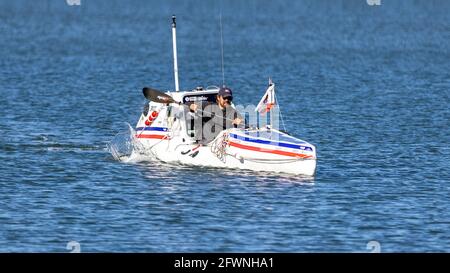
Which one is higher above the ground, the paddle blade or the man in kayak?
the paddle blade

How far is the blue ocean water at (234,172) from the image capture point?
33.2 meters

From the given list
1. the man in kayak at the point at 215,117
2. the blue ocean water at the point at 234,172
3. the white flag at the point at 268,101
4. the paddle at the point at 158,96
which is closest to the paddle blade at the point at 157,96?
the paddle at the point at 158,96

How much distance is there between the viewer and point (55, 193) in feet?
125

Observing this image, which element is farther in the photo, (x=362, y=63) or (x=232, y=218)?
(x=362, y=63)

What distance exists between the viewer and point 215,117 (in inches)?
1630

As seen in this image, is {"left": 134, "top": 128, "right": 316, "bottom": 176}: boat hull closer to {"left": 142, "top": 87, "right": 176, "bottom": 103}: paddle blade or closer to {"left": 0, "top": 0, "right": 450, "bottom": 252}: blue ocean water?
{"left": 0, "top": 0, "right": 450, "bottom": 252}: blue ocean water

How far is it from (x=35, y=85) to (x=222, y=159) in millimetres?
32666

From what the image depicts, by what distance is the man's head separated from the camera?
4078 centimetres

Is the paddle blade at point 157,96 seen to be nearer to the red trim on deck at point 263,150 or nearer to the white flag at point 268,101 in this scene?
the red trim on deck at point 263,150

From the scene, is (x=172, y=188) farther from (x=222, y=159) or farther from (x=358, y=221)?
(x=358, y=221)

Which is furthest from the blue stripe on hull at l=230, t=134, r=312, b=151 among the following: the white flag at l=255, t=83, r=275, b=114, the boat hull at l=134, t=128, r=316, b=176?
the white flag at l=255, t=83, r=275, b=114
